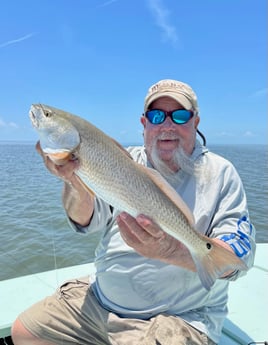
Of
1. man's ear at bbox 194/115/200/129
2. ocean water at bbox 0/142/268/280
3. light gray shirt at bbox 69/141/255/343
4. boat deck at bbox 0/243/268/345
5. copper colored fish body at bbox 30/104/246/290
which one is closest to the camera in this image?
copper colored fish body at bbox 30/104/246/290

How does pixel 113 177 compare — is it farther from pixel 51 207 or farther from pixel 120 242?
pixel 51 207

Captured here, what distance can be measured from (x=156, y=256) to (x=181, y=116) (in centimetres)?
94

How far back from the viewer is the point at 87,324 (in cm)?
237

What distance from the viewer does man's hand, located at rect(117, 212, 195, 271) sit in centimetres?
179

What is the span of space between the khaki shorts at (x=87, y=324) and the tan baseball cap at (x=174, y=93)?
1.32m

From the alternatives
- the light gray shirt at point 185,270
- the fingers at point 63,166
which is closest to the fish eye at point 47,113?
the fingers at point 63,166

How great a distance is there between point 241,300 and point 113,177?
1951 millimetres

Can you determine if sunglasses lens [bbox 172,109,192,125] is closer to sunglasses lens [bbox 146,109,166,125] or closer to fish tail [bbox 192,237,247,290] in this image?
sunglasses lens [bbox 146,109,166,125]

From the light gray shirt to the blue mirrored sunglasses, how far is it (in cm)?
26

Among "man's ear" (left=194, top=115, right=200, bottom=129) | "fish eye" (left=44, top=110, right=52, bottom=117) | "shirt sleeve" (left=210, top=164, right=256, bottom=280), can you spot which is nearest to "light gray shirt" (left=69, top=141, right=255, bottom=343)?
"shirt sleeve" (left=210, top=164, right=256, bottom=280)

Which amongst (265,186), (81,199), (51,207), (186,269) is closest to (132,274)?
(186,269)

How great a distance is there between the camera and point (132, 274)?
7.13ft

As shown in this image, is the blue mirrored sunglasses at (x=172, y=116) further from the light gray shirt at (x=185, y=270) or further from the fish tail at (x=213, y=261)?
the fish tail at (x=213, y=261)

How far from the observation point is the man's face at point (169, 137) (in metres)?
2.36
